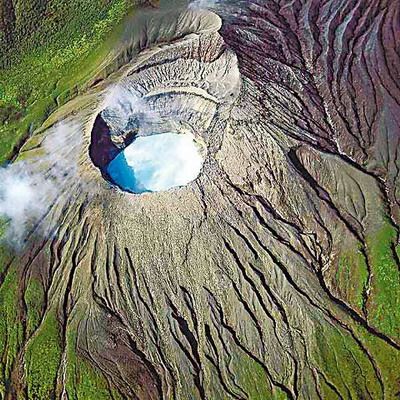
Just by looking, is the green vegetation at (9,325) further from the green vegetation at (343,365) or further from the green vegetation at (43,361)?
the green vegetation at (343,365)

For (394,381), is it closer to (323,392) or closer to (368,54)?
(323,392)

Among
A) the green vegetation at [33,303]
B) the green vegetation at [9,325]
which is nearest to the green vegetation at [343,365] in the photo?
the green vegetation at [33,303]

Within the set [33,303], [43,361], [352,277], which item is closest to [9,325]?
[33,303]

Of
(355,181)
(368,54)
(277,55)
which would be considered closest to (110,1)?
(277,55)

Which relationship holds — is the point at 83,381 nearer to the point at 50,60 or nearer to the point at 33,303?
the point at 33,303

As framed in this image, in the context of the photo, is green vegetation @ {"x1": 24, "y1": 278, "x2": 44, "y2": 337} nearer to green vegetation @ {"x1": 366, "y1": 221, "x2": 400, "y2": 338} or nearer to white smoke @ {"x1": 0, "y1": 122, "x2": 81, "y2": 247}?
white smoke @ {"x1": 0, "y1": 122, "x2": 81, "y2": 247}

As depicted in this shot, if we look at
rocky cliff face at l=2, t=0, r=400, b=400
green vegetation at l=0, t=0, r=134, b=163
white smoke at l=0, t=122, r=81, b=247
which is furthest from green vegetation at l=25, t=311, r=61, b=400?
green vegetation at l=0, t=0, r=134, b=163

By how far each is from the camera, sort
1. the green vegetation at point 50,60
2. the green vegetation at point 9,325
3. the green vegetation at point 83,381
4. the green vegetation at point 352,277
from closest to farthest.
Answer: the green vegetation at point 83,381 → the green vegetation at point 9,325 → the green vegetation at point 352,277 → the green vegetation at point 50,60
